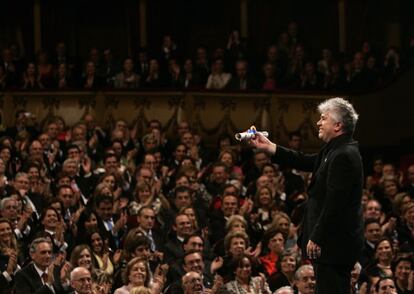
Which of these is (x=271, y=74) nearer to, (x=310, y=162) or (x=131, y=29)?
(x=131, y=29)

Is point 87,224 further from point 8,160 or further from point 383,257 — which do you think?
point 383,257

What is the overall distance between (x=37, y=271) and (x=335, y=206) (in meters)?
3.59

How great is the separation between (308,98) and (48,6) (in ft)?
16.4

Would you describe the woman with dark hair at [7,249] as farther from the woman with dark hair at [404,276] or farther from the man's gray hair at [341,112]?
the man's gray hair at [341,112]

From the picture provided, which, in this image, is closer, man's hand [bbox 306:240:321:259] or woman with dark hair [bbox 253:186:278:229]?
man's hand [bbox 306:240:321:259]

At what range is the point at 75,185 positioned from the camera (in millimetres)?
11492

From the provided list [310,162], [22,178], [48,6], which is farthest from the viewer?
[48,6]

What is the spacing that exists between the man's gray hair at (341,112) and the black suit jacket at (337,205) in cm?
6

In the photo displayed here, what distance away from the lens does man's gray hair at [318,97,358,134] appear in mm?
6258

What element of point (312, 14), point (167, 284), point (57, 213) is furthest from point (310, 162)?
point (312, 14)

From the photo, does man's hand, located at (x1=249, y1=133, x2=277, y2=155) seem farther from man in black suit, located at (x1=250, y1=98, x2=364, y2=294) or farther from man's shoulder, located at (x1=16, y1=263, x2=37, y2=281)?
man's shoulder, located at (x1=16, y1=263, x2=37, y2=281)

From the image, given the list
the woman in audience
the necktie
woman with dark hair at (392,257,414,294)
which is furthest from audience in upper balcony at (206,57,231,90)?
the necktie

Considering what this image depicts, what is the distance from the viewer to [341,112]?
20.6 ft

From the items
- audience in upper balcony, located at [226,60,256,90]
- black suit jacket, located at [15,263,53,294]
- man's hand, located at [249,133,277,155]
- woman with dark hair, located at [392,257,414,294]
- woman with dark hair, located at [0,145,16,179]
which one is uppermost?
audience in upper balcony, located at [226,60,256,90]
